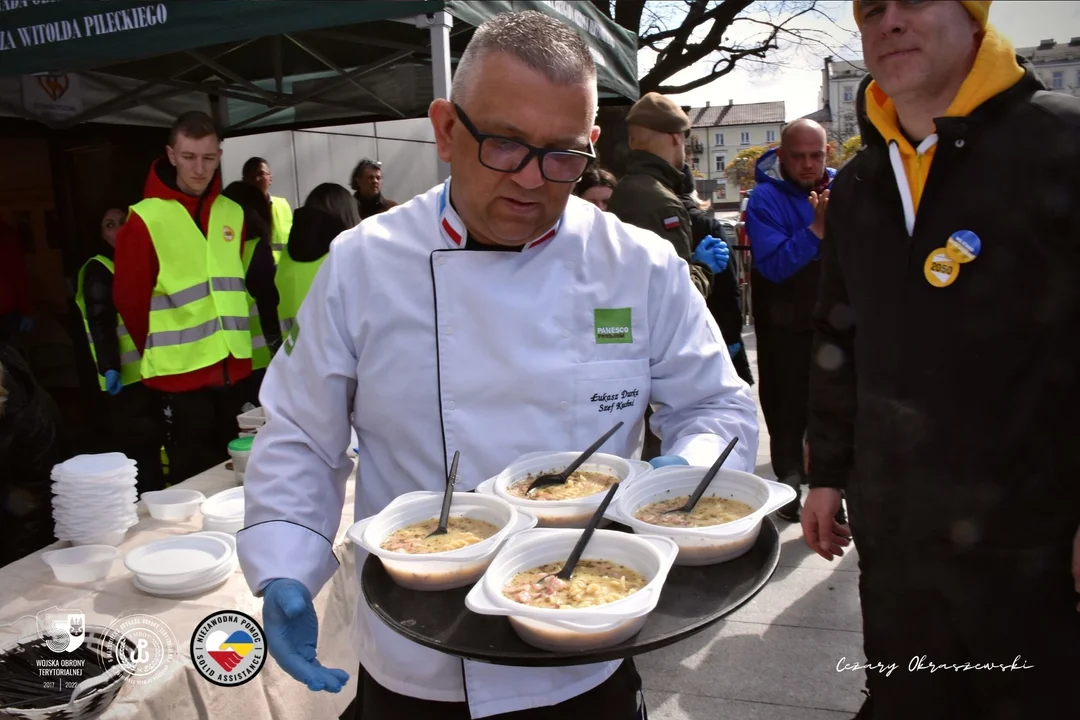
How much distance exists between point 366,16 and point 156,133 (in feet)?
18.3

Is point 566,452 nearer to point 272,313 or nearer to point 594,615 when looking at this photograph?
point 594,615

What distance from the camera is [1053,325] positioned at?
170 centimetres

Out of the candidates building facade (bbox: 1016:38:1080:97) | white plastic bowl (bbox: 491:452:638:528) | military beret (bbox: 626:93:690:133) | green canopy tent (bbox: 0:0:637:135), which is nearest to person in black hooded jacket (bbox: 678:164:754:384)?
military beret (bbox: 626:93:690:133)

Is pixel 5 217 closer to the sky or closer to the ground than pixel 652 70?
closer to the ground

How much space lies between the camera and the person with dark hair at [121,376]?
4.29 meters

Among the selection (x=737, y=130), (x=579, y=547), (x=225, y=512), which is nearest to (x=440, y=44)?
(x=225, y=512)

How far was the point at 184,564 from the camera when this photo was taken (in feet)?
7.38

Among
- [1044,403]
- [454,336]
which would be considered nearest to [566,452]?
[454,336]

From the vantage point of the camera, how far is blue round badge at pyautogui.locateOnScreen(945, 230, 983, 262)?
175cm

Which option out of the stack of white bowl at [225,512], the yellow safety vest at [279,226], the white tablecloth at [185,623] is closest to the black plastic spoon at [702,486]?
the white tablecloth at [185,623]

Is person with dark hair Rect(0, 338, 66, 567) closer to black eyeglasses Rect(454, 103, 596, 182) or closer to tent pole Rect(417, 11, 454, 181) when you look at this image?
tent pole Rect(417, 11, 454, 181)

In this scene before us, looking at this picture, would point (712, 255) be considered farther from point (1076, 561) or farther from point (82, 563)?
point (82, 563)

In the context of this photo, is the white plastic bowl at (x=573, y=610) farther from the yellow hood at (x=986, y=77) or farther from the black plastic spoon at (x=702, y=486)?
the yellow hood at (x=986, y=77)

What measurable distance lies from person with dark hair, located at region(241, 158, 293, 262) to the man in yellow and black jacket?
12.7 feet
